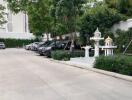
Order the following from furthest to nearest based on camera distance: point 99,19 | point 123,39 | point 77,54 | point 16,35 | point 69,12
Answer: point 16,35 < point 99,19 < point 69,12 < point 77,54 < point 123,39

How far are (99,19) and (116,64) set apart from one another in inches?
570

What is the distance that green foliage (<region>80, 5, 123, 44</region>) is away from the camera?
30.4 metres

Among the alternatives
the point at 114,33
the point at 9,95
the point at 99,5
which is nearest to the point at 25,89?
the point at 9,95

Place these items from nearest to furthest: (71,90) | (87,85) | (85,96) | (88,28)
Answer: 1. (85,96)
2. (71,90)
3. (87,85)
4. (88,28)

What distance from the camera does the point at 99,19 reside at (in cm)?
3092

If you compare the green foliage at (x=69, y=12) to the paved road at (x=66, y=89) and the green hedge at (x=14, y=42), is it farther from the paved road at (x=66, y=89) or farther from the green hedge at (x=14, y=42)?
the green hedge at (x=14, y=42)

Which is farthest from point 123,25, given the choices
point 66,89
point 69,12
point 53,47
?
point 66,89

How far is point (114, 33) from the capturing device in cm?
2959

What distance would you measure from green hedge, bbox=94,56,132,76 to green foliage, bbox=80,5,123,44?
38.7ft

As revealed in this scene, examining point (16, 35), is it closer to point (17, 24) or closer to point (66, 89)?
point (17, 24)

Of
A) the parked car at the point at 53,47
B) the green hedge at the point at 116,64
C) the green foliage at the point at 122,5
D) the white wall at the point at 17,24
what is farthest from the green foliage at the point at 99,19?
the white wall at the point at 17,24

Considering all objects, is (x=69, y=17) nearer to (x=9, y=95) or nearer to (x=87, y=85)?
(x=87, y=85)

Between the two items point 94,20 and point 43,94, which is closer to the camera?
point 43,94

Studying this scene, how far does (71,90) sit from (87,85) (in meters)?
1.40
